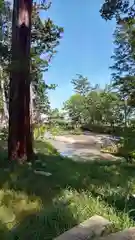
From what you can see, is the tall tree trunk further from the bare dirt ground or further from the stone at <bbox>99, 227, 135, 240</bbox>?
the bare dirt ground

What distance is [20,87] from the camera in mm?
4828

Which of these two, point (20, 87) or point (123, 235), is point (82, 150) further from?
point (123, 235)

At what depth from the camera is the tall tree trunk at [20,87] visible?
475 cm

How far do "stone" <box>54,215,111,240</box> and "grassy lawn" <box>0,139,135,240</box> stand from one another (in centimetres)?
10

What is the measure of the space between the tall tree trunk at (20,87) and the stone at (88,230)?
2841 millimetres

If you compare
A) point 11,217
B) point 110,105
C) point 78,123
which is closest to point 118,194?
point 11,217

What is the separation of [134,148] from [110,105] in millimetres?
20329

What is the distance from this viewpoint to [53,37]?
526 inches

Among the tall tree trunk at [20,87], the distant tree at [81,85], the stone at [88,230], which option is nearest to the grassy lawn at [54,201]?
the stone at [88,230]

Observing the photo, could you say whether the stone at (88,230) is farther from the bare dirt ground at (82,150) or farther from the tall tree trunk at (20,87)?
the bare dirt ground at (82,150)

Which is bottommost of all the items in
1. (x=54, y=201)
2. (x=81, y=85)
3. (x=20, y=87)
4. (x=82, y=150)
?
(x=82, y=150)

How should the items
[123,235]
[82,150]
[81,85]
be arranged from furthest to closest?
1. [81,85]
2. [82,150]
3. [123,235]

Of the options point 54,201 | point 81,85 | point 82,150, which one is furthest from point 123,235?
point 81,85

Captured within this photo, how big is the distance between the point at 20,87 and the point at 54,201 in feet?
8.64
